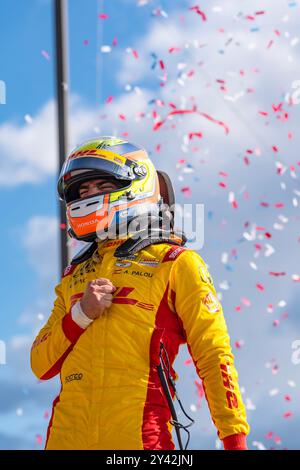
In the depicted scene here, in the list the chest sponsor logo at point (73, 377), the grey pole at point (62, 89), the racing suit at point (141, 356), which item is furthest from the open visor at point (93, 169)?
the grey pole at point (62, 89)

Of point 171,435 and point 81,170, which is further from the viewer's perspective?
point 81,170

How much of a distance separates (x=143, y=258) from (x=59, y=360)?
80cm

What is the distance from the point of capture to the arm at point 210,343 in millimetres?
4613

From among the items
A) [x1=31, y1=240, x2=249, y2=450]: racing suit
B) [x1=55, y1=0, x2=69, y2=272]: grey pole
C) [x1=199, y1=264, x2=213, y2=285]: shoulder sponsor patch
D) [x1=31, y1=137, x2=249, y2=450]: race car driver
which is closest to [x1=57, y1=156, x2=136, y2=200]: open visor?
→ [x1=31, y1=137, x2=249, y2=450]: race car driver

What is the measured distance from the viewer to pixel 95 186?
5.61m

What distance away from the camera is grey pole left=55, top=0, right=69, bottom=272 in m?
7.08

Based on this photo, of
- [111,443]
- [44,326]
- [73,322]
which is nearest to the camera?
[111,443]

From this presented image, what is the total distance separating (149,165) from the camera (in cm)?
580

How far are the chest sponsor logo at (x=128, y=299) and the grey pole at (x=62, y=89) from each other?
211 centimetres

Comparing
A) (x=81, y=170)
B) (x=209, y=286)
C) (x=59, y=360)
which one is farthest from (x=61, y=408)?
(x=81, y=170)

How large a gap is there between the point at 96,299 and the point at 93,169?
1016 mm

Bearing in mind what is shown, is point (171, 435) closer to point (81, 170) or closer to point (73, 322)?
point (73, 322)

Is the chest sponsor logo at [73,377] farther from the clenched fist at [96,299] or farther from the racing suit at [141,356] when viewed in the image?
the clenched fist at [96,299]

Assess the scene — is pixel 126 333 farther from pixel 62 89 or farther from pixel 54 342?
pixel 62 89
